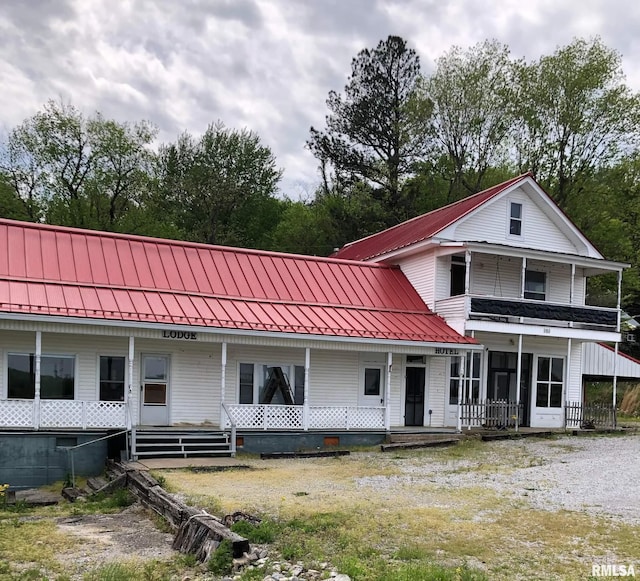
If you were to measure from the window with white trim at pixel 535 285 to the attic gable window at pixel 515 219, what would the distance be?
1497 millimetres

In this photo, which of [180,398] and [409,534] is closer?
[409,534]

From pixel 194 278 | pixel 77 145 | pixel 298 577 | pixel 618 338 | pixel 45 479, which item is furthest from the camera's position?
pixel 77 145

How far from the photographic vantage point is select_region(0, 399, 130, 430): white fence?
56.0 ft

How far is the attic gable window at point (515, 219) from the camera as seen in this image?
26172 millimetres

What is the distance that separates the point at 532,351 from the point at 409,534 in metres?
17.0

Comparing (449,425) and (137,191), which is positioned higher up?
(137,191)

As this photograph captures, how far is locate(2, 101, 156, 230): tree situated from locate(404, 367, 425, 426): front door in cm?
2670

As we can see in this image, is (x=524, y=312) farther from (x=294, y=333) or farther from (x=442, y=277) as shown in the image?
(x=294, y=333)

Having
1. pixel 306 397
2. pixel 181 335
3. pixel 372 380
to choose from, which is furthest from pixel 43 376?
pixel 372 380

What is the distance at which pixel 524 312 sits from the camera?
23594 mm

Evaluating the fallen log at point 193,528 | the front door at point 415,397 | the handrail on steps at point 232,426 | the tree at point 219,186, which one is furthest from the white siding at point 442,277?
the tree at point 219,186

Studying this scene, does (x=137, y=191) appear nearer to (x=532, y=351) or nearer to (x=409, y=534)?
(x=532, y=351)

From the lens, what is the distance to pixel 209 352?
20.8m

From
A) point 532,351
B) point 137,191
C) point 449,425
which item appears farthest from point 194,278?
point 137,191
